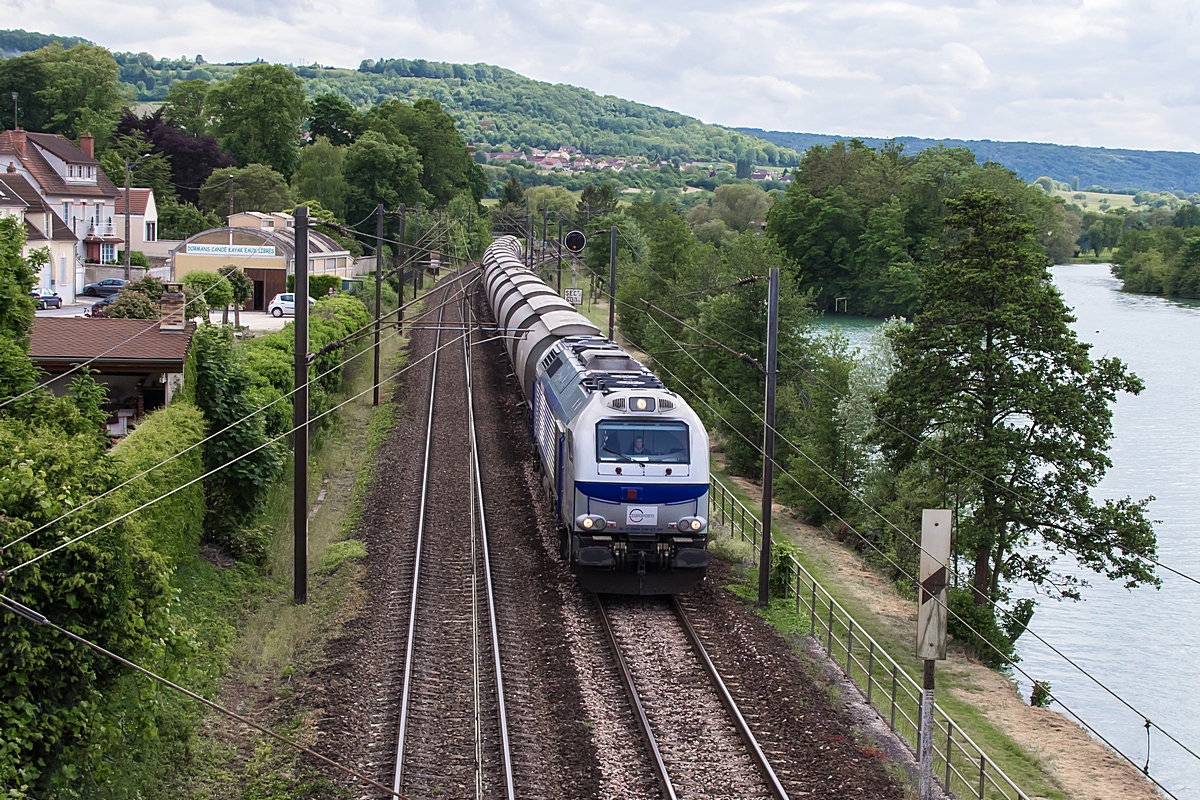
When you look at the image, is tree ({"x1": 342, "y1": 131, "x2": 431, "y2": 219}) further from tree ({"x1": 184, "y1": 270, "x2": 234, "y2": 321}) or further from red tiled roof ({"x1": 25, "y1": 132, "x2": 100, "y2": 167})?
tree ({"x1": 184, "y1": 270, "x2": 234, "y2": 321})

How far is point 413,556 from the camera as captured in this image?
21797mm

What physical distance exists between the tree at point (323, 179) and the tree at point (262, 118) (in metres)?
6.82

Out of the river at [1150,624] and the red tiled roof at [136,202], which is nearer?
the river at [1150,624]

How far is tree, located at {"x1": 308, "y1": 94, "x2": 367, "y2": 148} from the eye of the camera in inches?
4616

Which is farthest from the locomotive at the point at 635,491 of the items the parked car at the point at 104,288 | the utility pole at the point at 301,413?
the parked car at the point at 104,288

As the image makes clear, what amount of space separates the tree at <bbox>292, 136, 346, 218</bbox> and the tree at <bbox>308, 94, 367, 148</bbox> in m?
23.6

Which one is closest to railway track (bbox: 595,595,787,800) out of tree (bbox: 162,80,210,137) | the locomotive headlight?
the locomotive headlight

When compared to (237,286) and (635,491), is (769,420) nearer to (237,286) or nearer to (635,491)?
(635,491)

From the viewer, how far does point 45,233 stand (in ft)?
175

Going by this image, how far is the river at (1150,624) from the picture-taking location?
80.2 feet

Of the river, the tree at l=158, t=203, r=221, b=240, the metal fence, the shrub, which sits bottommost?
the river

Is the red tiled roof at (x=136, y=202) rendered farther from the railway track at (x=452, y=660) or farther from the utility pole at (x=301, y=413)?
the utility pole at (x=301, y=413)

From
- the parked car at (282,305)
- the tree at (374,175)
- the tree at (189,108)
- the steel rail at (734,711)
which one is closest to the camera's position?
the steel rail at (734,711)

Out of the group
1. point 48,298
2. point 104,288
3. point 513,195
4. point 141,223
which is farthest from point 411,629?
point 513,195
